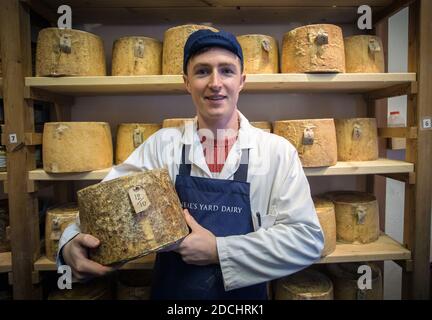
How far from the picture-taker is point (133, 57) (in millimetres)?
1146

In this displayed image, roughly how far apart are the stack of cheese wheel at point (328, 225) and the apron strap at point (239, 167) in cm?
48

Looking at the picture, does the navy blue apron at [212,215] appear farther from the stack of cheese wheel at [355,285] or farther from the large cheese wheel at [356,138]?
the stack of cheese wheel at [355,285]

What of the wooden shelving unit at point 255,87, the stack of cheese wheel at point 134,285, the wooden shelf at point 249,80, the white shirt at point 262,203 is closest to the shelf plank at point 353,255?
the wooden shelving unit at point 255,87

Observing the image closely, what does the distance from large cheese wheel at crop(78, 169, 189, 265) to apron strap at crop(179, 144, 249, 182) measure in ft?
0.67

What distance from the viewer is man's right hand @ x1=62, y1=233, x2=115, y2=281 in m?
0.70

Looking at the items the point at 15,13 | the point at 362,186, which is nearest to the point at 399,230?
the point at 362,186

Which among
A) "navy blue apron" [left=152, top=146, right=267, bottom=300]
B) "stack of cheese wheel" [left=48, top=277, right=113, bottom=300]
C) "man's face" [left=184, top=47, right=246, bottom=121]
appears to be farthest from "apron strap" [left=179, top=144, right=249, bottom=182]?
"stack of cheese wheel" [left=48, top=277, right=113, bottom=300]

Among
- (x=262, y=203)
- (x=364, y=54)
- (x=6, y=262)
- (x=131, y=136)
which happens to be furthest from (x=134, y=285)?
(x=364, y=54)

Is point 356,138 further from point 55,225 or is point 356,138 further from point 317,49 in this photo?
point 55,225

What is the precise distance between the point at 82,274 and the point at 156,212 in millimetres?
270

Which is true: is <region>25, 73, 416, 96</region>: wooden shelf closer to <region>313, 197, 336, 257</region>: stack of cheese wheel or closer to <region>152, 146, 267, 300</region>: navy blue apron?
<region>152, 146, 267, 300</region>: navy blue apron

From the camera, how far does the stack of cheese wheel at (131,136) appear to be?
1200mm

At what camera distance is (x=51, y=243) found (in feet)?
3.88

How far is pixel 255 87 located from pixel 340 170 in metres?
0.50
